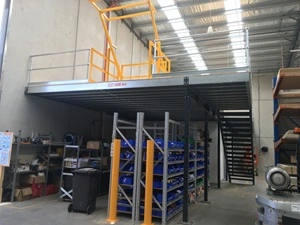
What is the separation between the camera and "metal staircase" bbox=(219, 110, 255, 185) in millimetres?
9289

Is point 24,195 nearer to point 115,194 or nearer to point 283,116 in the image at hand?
point 115,194

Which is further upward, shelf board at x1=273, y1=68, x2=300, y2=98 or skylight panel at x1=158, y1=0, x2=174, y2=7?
skylight panel at x1=158, y1=0, x2=174, y2=7

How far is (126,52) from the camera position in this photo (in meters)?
11.3

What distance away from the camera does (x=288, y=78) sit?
157 inches

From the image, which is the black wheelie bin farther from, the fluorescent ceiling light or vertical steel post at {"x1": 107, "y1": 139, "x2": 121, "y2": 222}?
the fluorescent ceiling light

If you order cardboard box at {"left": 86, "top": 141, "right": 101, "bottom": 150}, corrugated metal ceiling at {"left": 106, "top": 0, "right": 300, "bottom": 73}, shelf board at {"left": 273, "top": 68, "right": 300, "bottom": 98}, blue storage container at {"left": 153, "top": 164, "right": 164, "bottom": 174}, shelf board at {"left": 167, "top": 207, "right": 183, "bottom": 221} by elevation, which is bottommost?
shelf board at {"left": 167, "top": 207, "right": 183, "bottom": 221}

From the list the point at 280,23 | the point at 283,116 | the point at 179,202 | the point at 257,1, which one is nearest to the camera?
the point at 283,116

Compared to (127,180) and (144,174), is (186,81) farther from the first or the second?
(127,180)

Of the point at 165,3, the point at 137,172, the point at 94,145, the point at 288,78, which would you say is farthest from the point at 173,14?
the point at 137,172

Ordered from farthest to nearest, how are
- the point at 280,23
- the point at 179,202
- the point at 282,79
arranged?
the point at 280,23, the point at 179,202, the point at 282,79

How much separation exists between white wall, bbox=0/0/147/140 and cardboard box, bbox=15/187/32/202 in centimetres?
138

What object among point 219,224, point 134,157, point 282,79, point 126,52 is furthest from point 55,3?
point 219,224

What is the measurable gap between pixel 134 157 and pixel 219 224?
82.4 inches

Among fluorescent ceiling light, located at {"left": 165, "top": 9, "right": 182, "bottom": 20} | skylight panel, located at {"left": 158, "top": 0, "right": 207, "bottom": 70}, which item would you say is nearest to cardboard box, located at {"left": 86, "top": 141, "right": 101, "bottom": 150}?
skylight panel, located at {"left": 158, "top": 0, "right": 207, "bottom": 70}
